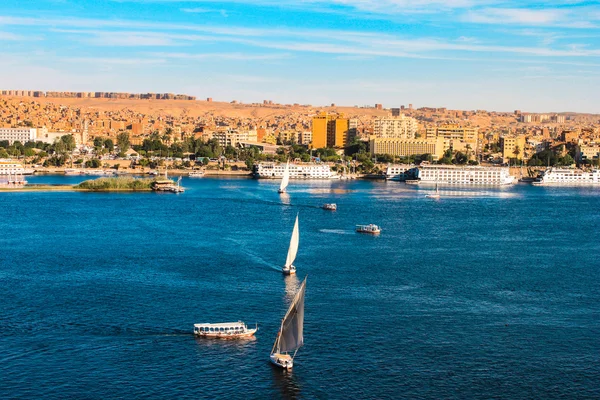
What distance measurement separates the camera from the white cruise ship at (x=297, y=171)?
48688 millimetres

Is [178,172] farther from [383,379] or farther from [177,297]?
[383,379]

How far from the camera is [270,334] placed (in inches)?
487

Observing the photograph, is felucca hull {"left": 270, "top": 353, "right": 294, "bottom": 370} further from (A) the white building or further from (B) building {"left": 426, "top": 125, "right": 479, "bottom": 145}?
(B) building {"left": 426, "top": 125, "right": 479, "bottom": 145}

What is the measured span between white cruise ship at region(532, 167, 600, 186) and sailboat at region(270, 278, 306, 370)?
39884 mm

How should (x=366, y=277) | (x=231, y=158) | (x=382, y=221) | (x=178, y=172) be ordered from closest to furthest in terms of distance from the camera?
1. (x=366, y=277)
2. (x=382, y=221)
3. (x=178, y=172)
4. (x=231, y=158)

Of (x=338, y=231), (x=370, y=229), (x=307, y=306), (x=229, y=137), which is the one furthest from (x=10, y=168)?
(x=307, y=306)

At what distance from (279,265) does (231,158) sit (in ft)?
133

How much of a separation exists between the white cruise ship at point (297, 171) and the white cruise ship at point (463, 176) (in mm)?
5076

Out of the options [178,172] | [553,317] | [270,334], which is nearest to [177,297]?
[270,334]

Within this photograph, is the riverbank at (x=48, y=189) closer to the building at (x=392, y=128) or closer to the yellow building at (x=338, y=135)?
the yellow building at (x=338, y=135)

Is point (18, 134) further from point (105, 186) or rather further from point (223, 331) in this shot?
point (223, 331)

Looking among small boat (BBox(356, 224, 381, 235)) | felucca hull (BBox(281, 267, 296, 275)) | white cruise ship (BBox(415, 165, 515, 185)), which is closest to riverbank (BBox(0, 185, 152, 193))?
small boat (BBox(356, 224, 381, 235))

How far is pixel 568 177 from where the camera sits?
4944 centimetres

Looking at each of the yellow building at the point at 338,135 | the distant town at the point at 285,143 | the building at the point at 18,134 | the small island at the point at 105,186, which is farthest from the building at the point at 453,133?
the small island at the point at 105,186
